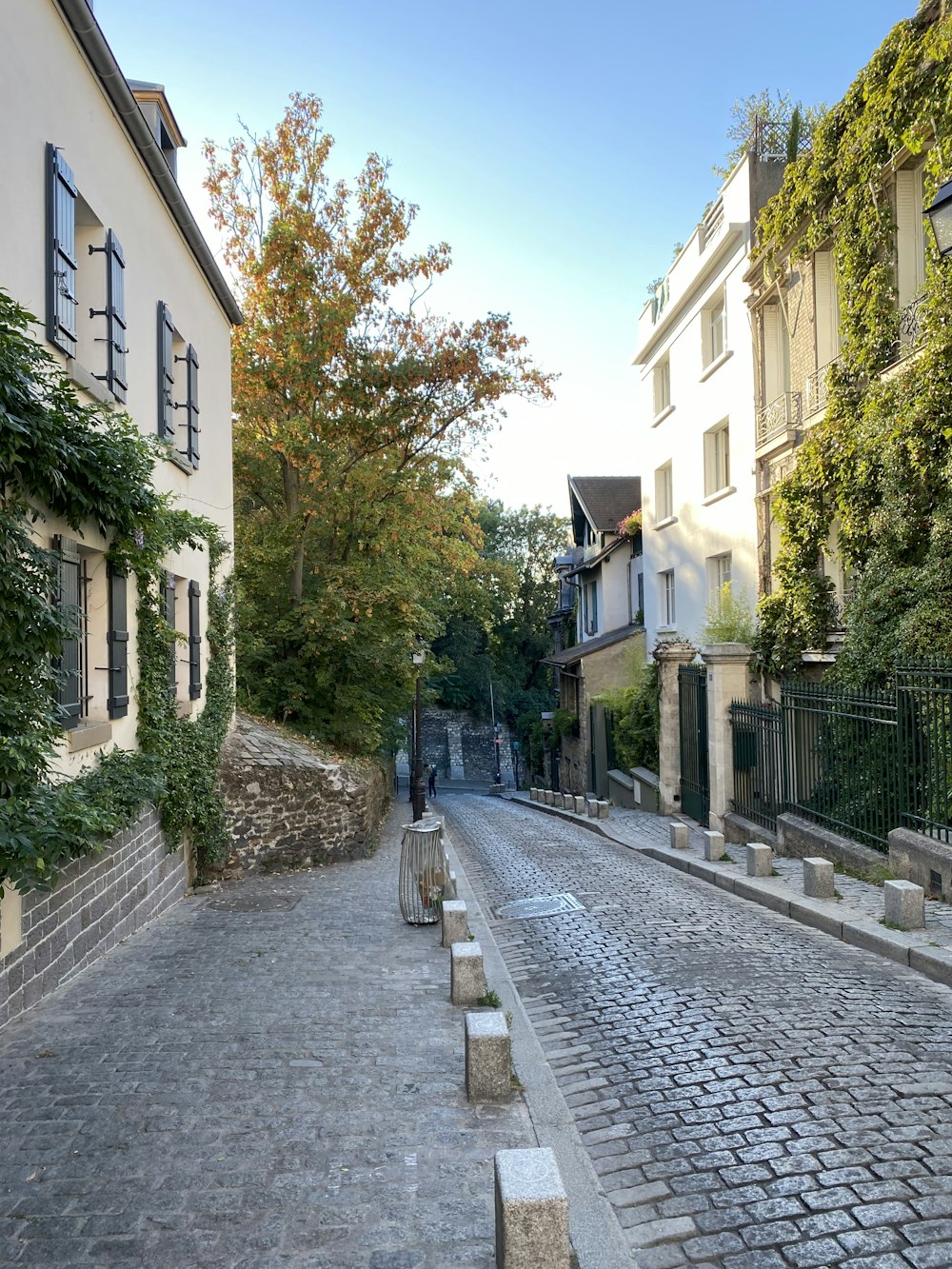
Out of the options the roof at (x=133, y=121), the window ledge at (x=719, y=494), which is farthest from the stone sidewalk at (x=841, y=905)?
the roof at (x=133, y=121)

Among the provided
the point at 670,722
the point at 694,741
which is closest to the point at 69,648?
the point at 694,741

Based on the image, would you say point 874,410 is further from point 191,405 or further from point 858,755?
point 191,405

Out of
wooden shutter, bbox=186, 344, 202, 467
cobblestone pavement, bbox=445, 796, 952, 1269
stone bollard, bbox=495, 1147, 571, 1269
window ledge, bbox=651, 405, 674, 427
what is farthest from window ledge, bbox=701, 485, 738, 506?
stone bollard, bbox=495, 1147, 571, 1269

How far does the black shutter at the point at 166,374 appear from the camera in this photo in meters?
10.5

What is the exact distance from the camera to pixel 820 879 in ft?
28.8

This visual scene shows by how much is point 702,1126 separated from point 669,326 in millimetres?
20976

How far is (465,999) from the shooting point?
620 cm

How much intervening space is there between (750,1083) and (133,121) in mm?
10205

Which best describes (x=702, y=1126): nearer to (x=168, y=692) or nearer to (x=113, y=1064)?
(x=113, y=1064)

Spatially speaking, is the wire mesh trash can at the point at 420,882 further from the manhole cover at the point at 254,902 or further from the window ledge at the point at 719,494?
the window ledge at the point at 719,494

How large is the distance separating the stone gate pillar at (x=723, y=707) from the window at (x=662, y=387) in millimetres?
11101

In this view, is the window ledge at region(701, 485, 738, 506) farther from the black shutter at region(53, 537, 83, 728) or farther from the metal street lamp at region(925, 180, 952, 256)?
the black shutter at region(53, 537, 83, 728)

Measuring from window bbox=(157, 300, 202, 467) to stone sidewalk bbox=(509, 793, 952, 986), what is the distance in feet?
27.6

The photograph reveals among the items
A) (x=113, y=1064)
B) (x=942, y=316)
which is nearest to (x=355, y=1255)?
(x=113, y=1064)
